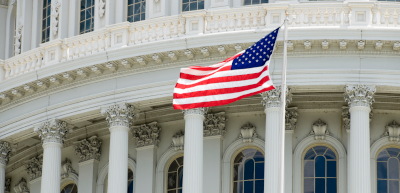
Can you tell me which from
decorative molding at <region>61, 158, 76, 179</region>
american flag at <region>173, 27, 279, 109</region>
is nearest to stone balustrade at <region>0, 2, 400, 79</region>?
decorative molding at <region>61, 158, 76, 179</region>

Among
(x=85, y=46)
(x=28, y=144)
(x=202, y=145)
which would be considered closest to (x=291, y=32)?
(x=202, y=145)

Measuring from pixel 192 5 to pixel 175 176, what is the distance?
21.9 ft

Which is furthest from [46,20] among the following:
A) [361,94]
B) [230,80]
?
[230,80]

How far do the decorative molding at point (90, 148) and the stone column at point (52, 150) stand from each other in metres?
2.60

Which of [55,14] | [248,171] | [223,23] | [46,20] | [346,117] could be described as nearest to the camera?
[223,23]

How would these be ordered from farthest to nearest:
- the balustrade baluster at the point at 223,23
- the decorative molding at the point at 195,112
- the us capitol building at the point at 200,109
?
the balustrade baluster at the point at 223,23 → the decorative molding at the point at 195,112 → the us capitol building at the point at 200,109

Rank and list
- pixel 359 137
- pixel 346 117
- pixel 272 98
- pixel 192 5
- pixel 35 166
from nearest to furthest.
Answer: pixel 359 137 → pixel 272 98 → pixel 346 117 → pixel 192 5 → pixel 35 166

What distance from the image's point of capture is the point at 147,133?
45.2m

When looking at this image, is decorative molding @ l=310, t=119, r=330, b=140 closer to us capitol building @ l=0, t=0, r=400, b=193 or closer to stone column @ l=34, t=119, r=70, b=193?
us capitol building @ l=0, t=0, r=400, b=193

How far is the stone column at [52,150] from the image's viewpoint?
43406 mm

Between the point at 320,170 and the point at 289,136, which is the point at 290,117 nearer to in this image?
the point at 289,136

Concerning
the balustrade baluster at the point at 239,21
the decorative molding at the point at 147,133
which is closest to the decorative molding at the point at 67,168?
the decorative molding at the point at 147,133

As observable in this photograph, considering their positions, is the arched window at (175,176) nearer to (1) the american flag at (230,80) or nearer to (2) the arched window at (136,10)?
(2) the arched window at (136,10)

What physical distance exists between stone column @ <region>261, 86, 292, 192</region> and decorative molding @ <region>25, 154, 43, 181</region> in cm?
1220
